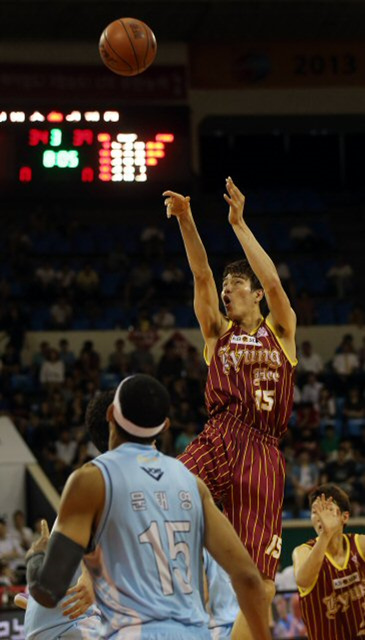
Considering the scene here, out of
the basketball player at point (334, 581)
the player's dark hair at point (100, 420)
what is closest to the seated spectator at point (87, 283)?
the basketball player at point (334, 581)

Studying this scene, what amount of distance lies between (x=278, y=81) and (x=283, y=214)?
8.45 ft

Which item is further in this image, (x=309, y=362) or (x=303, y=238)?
(x=303, y=238)

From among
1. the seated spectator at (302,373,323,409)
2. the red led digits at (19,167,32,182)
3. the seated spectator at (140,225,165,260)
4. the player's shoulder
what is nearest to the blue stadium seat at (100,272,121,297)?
the seated spectator at (140,225,165,260)

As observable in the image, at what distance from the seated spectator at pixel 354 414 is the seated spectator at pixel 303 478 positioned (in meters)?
1.64

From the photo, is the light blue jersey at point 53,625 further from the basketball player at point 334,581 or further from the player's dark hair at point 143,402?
the player's dark hair at point 143,402

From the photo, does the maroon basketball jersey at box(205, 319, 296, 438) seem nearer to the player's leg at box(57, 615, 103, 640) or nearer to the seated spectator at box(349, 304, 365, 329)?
the player's leg at box(57, 615, 103, 640)

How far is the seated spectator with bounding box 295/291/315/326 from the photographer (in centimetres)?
2134

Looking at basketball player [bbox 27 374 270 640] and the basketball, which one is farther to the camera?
the basketball

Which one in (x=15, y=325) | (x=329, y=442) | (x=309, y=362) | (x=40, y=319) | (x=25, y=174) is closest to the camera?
(x=25, y=174)

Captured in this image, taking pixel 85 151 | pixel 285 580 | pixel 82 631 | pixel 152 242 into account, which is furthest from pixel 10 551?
pixel 152 242

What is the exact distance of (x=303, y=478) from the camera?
1703 cm

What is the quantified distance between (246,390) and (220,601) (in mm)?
1199

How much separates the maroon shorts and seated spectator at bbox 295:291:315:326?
1436 centimetres

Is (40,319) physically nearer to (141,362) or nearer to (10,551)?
(141,362)
